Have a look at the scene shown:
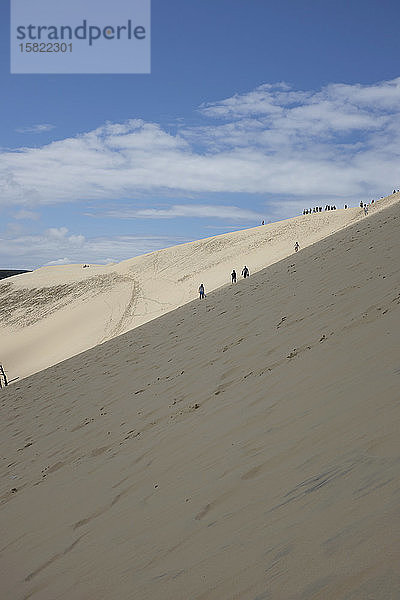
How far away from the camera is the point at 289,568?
7.45 feet

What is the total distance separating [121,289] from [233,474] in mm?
36465

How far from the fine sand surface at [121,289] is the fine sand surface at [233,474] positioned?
1931 centimetres

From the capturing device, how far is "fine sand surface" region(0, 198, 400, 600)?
237 centimetres

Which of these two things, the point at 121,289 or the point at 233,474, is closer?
the point at 233,474

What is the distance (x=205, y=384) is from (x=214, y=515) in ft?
11.1

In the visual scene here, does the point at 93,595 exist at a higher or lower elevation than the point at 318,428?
lower

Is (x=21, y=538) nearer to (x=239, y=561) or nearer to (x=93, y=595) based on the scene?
(x=93, y=595)

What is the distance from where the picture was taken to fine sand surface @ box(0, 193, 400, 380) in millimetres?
29547

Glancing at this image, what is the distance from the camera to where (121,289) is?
39.3 meters

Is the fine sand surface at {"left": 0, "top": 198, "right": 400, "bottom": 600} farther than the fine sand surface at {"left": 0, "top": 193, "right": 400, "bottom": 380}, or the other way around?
the fine sand surface at {"left": 0, "top": 193, "right": 400, "bottom": 380}

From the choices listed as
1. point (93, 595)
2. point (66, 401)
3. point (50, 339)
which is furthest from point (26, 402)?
point (50, 339)

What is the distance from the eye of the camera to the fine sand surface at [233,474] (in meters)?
2.37

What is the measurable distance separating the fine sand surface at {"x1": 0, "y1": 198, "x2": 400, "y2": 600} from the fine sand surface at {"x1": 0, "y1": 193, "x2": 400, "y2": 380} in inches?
760

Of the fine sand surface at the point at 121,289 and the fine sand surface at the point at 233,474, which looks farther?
the fine sand surface at the point at 121,289
